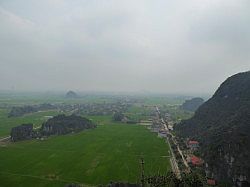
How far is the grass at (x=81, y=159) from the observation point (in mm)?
51312

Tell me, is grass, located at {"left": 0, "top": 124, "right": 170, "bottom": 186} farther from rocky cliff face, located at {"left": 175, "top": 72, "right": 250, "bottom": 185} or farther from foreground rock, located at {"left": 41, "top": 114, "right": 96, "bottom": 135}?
rocky cliff face, located at {"left": 175, "top": 72, "right": 250, "bottom": 185}

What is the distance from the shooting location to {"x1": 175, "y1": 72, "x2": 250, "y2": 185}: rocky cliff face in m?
51.1

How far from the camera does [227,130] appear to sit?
2437 inches

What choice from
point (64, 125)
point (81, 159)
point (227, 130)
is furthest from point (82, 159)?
point (64, 125)

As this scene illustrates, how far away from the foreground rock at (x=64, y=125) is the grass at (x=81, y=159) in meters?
6.24

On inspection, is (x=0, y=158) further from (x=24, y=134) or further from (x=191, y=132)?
(x=191, y=132)

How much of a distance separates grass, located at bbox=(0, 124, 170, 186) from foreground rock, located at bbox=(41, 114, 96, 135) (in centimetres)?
624

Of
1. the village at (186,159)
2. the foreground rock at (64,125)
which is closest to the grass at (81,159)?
the village at (186,159)

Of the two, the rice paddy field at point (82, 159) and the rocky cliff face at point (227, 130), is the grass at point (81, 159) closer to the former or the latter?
the rice paddy field at point (82, 159)

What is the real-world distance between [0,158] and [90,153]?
758 inches

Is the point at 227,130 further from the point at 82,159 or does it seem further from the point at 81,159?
the point at 81,159

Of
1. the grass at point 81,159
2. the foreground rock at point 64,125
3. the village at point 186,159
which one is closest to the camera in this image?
the grass at point 81,159

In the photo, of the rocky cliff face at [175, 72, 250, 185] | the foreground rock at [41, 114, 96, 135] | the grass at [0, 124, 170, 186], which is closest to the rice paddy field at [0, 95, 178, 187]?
the grass at [0, 124, 170, 186]

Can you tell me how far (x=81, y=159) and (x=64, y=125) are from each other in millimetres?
42177
